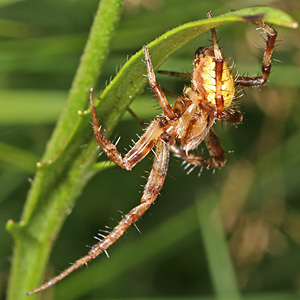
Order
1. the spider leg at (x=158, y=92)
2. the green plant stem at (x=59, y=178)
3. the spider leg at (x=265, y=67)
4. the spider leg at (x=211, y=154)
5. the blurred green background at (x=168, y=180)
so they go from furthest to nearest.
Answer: the blurred green background at (x=168, y=180) → the spider leg at (x=211, y=154) → the spider leg at (x=265, y=67) → the green plant stem at (x=59, y=178) → the spider leg at (x=158, y=92)

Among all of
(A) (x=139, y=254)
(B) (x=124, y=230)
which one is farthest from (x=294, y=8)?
(B) (x=124, y=230)

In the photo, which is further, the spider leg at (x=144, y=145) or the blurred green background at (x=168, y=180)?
the blurred green background at (x=168, y=180)

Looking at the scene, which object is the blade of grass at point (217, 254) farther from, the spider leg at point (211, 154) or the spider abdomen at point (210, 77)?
the spider abdomen at point (210, 77)

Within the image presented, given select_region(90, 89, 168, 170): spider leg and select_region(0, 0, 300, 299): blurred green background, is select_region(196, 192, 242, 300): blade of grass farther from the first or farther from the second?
select_region(90, 89, 168, 170): spider leg

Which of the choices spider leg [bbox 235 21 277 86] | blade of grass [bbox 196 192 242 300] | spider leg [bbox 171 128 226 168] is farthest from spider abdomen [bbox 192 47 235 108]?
blade of grass [bbox 196 192 242 300]

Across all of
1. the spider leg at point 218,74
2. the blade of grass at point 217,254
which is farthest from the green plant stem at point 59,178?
the blade of grass at point 217,254

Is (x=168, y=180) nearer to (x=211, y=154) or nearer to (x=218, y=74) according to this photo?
(x=211, y=154)
